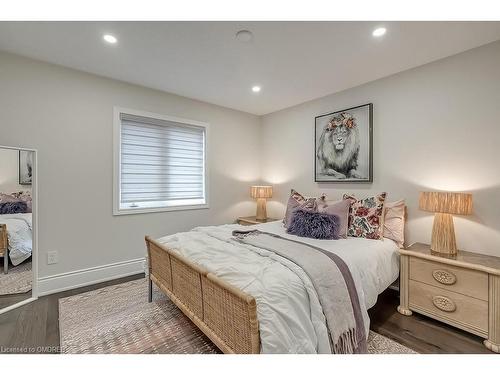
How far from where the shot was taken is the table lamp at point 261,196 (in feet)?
13.0

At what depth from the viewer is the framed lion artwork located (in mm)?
2926

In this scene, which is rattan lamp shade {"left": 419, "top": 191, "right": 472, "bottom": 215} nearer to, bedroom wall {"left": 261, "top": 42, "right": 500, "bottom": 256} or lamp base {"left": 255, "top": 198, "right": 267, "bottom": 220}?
bedroom wall {"left": 261, "top": 42, "right": 500, "bottom": 256}

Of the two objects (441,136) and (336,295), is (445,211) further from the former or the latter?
(336,295)

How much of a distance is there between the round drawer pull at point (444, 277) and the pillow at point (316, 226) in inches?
32.6

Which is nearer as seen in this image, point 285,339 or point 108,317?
point 285,339

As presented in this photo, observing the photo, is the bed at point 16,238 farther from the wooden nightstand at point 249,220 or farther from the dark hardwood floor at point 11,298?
the wooden nightstand at point 249,220

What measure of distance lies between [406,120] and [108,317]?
3.53m

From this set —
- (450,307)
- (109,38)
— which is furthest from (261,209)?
(109,38)

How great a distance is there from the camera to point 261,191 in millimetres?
3951

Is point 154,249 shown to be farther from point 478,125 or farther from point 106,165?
point 478,125

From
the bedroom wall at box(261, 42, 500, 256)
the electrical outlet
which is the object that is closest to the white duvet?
the bedroom wall at box(261, 42, 500, 256)

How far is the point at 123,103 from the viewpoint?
2.98m
